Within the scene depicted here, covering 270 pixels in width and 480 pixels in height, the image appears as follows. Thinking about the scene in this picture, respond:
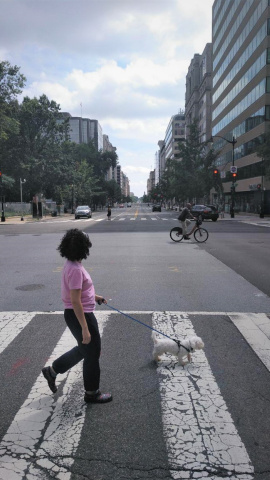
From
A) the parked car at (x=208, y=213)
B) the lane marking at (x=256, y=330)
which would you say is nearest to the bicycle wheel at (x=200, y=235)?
the lane marking at (x=256, y=330)

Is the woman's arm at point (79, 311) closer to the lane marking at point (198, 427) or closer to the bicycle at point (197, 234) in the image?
the lane marking at point (198, 427)

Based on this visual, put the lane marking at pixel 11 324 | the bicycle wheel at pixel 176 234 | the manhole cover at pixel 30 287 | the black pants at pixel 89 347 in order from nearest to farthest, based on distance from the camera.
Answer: the black pants at pixel 89 347
the lane marking at pixel 11 324
the manhole cover at pixel 30 287
the bicycle wheel at pixel 176 234

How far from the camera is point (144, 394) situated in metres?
3.88

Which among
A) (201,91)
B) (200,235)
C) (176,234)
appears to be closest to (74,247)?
(200,235)

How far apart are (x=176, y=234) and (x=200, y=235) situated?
3.83 ft

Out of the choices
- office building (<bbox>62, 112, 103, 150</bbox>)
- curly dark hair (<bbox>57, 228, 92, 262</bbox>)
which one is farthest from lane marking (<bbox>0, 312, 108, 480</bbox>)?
office building (<bbox>62, 112, 103, 150</bbox>)

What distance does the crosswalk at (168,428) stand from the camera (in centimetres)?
282

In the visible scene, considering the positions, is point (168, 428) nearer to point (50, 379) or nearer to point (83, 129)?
point (50, 379)

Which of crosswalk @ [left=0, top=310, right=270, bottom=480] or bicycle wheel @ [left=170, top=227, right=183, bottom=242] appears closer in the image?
crosswalk @ [left=0, top=310, right=270, bottom=480]

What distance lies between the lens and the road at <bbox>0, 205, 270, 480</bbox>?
9.50ft

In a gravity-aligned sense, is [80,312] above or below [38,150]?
below

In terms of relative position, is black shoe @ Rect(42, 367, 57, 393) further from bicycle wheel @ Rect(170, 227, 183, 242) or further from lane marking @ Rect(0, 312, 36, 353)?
bicycle wheel @ Rect(170, 227, 183, 242)

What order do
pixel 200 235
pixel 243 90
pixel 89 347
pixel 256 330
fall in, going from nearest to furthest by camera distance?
pixel 89 347 < pixel 256 330 < pixel 200 235 < pixel 243 90

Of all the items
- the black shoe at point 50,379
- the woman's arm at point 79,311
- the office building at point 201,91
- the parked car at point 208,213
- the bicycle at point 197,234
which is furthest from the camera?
the office building at point 201,91
